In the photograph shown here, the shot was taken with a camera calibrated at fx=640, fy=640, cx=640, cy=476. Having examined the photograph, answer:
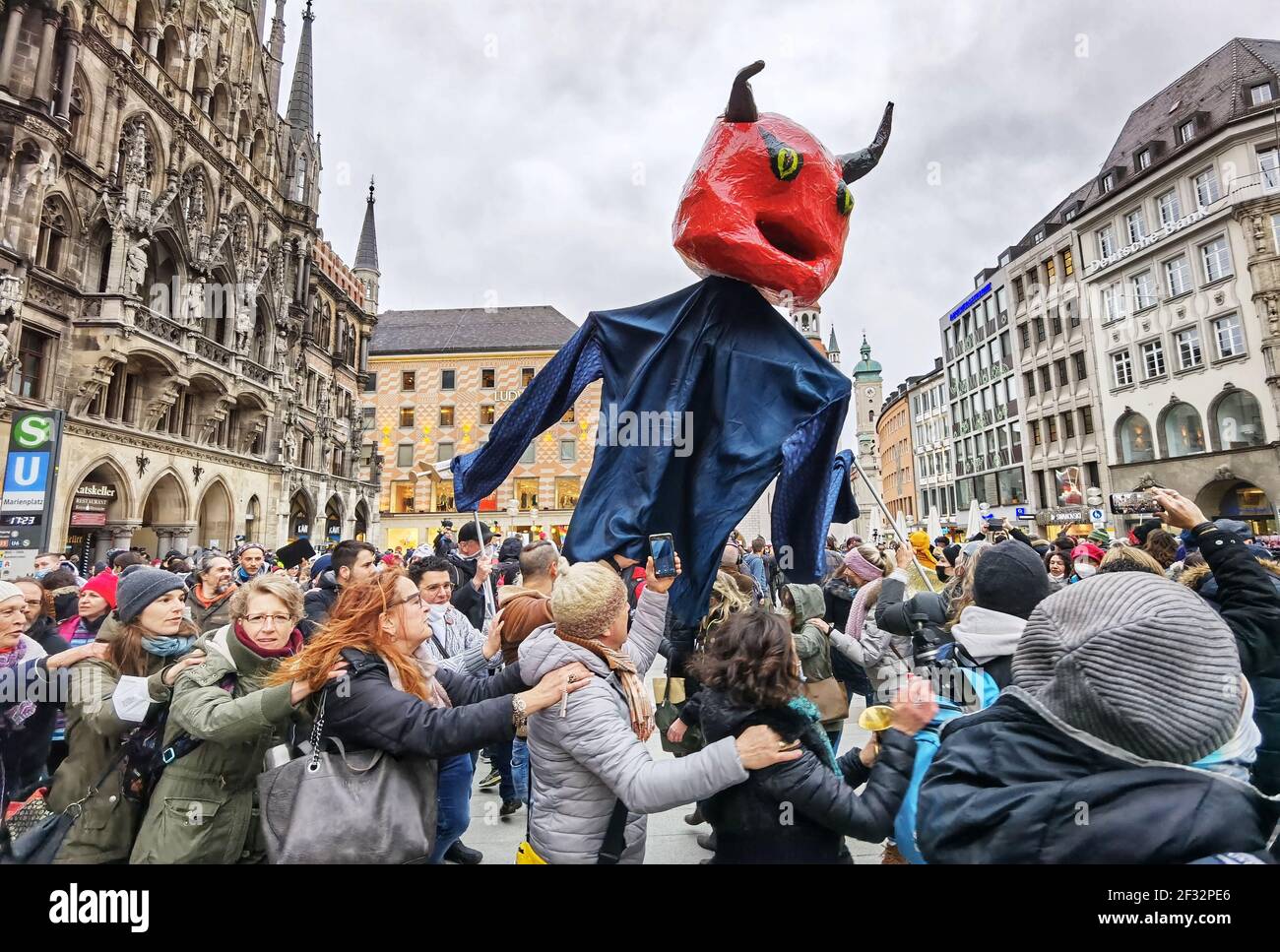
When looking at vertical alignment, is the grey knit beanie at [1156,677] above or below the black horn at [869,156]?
below

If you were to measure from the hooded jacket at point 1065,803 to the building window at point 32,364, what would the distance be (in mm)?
21898

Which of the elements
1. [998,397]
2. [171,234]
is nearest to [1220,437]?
[998,397]

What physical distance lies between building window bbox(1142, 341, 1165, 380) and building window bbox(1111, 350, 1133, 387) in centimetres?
59

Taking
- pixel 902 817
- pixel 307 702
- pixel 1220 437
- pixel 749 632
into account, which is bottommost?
pixel 902 817

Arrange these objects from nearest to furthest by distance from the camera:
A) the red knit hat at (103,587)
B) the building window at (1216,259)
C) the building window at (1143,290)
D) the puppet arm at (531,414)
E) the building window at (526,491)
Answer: the puppet arm at (531,414) < the red knit hat at (103,587) < the building window at (1216,259) < the building window at (1143,290) < the building window at (526,491)

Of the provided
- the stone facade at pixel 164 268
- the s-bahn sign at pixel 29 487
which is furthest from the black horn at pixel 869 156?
the stone facade at pixel 164 268

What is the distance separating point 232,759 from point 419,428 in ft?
145

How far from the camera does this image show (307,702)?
211 cm

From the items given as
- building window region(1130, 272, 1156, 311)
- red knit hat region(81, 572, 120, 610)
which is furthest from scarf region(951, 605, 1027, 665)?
building window region(1130, 272, 1156, 311)

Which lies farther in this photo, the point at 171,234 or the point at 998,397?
the point at 998,397

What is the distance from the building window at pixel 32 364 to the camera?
16.1 m

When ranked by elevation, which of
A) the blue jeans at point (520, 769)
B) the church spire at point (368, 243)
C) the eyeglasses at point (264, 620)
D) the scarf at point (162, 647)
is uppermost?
the church spire at point (368, 243)

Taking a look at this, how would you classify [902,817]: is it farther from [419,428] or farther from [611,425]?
[419,428]

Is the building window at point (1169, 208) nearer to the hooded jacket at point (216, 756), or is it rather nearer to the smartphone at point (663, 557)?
the smartphone at point (663, 557)
